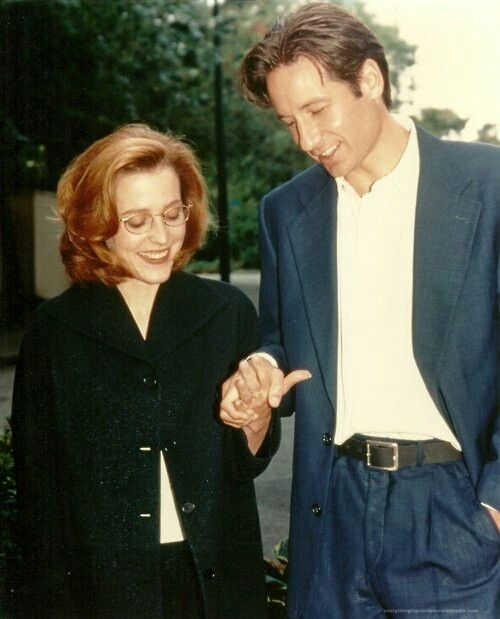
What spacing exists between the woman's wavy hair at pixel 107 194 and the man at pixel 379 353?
49cm

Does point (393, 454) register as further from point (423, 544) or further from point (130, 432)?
point (130, 432)

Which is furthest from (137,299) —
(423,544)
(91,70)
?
(91,70)

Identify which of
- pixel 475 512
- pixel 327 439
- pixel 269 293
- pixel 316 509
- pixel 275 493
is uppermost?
pixel 269 293

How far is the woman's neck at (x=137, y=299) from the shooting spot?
303 centimetres

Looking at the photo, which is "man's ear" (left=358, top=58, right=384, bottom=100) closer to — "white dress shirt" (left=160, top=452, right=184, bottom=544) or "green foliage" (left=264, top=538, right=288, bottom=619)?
"white dress shirt" (left=160, top=452, right=184, bottom=544)

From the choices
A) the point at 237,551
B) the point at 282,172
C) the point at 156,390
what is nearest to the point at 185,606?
the point at 237,551

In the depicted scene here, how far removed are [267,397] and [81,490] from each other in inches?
31.4

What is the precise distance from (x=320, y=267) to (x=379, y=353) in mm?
356

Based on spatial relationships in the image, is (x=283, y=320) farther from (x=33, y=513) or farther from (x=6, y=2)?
(x=6, y=2)

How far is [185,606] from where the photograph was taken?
2822 mm

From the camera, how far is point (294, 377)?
2.55 m

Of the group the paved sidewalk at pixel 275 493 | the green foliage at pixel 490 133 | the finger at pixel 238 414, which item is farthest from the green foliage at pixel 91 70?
the finger at pixel 238 414

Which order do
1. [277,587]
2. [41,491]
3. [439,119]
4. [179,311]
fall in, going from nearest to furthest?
[41,491] → [179,311] → [277,587] → [439,119]

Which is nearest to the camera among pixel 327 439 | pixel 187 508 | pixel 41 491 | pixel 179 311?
pixel 327 439
